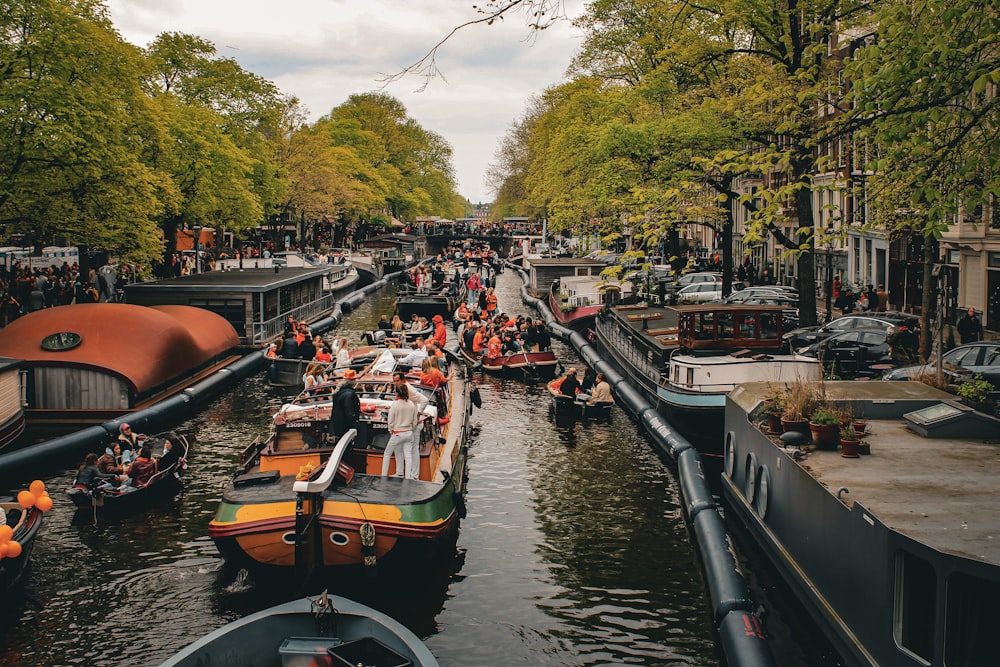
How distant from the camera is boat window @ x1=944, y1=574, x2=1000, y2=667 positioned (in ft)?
27.9

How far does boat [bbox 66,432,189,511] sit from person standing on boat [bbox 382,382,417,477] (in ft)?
19.0

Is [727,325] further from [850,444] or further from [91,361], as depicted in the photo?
[91,361]

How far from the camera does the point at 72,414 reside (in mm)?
25062

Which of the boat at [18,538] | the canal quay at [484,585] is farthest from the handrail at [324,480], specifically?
the boat at [18,538]

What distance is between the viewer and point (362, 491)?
14.2 m

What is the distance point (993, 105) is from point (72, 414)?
21.9 meters

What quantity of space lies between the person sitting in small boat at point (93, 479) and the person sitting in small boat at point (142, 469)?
13.6 inches

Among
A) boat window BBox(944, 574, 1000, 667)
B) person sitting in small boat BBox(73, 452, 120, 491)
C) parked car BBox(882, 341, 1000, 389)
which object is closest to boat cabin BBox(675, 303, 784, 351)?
parked car BBox(882, 341, 1000, 389)

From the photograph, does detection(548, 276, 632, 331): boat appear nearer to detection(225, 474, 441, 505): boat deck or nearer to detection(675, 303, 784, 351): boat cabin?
detection(675, 303, 784, 351): boat cabin

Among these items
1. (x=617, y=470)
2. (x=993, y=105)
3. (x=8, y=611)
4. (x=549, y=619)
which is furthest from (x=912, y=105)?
(x=8, y=611)

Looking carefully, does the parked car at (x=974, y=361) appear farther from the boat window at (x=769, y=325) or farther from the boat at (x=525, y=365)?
the boat at (x=525, y=365)

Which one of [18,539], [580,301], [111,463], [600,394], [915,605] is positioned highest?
[580,301]

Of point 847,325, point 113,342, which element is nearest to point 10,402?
point 113,342

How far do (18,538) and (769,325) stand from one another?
1693 centimetres
